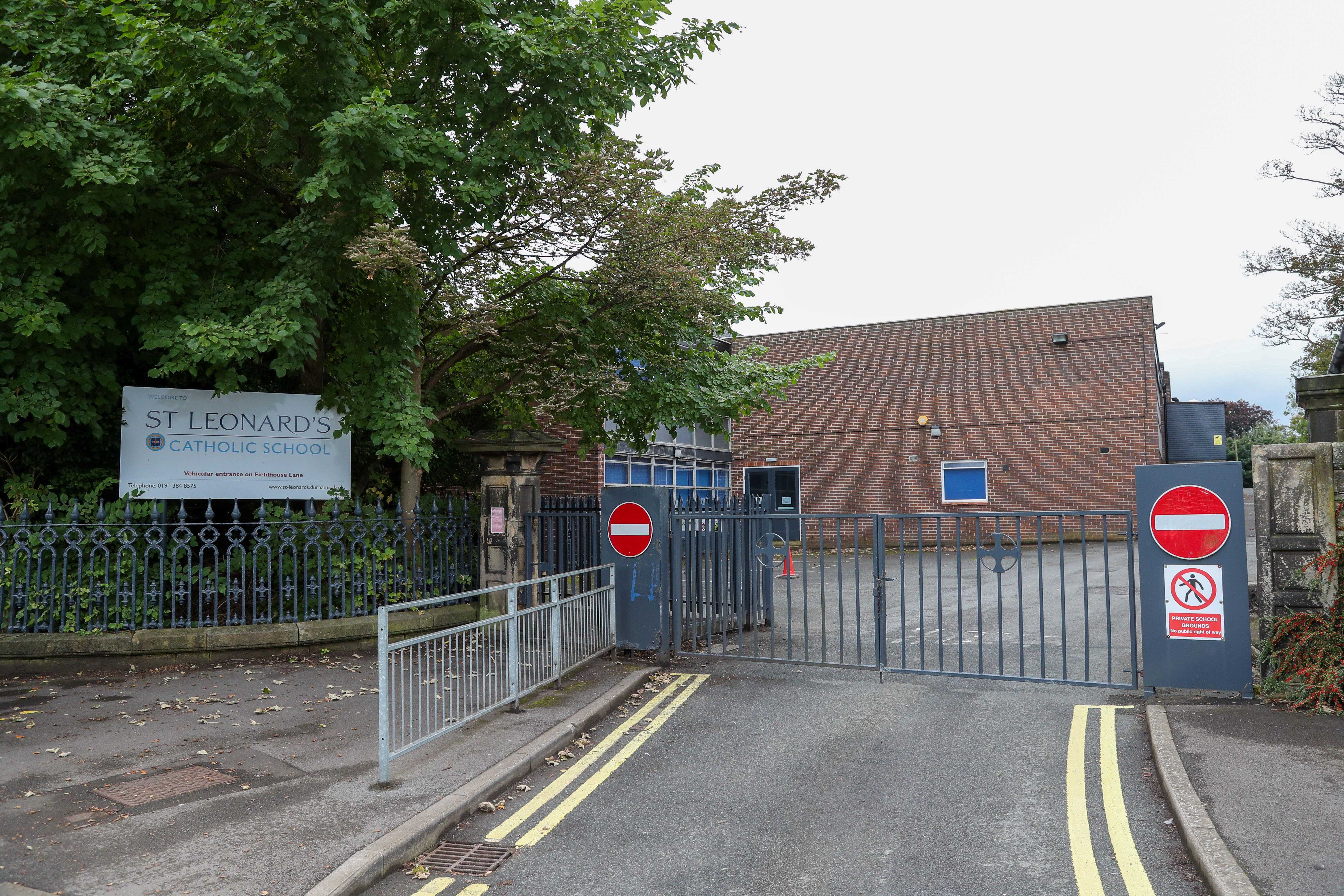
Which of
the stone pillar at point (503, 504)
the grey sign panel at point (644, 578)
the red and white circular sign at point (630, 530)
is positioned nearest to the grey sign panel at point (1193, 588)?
the grey sign panel at point (644, 578)

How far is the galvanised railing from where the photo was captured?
8.88 metres

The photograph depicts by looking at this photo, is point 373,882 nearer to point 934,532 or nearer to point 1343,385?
point 1343,385

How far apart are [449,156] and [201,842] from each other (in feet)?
20.9

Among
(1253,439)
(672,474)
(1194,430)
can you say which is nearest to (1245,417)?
(1253,439)

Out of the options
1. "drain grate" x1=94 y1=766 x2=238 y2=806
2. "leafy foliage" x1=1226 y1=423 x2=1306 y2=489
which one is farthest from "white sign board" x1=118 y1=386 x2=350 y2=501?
"leafy foliage" x1=1226 y1=423 x2=1306 y2=489

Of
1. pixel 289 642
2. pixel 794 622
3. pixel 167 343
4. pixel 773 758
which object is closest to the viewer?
pixel 773 758

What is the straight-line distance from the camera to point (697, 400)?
10.9m

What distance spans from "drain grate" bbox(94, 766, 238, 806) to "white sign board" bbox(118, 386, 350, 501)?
15.4 feet

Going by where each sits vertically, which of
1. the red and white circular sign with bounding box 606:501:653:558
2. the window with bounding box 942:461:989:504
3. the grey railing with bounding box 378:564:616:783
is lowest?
the grey railing with bounding box 378:564:616:783

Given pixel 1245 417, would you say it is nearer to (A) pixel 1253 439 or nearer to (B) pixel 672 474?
(A) pixel 1253 439

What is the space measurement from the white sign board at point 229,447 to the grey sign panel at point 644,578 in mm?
3577

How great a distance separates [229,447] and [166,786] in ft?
17.1

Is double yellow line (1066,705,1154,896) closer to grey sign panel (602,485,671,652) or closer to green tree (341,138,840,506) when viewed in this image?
grey sign panel (602,485,671,652)

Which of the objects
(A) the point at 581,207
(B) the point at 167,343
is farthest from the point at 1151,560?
(B) the point at 167,343
